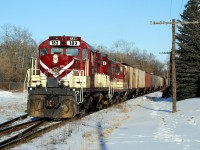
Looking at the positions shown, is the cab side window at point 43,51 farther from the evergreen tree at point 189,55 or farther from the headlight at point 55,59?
the evergreen tree at point 189,55

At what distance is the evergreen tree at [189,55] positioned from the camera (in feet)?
102

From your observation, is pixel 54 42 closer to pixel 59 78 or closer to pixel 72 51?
pixel 72 51

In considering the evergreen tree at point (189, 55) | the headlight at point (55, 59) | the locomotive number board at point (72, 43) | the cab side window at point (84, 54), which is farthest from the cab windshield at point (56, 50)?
the evergreen tree at point (189, 55)

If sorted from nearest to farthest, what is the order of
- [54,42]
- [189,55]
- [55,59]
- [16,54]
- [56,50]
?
[55,59] < [54,42] < [56,50] < [189,55] < [16,54]

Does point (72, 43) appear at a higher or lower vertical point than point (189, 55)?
lower

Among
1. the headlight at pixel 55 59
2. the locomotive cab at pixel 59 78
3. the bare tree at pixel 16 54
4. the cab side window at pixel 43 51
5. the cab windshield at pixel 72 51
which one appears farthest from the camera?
the bare tree at pixel 16 54

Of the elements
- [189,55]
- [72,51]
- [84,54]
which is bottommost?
[84,54]

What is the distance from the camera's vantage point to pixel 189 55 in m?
31.4

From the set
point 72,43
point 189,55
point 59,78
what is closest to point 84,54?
point 72,43

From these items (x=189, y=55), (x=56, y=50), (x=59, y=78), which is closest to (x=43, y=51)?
(x=56, y=50)

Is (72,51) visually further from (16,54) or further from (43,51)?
(16,54)

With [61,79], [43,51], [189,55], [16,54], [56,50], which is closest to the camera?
[61,79]

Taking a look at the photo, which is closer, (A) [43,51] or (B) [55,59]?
(B) [55,59]

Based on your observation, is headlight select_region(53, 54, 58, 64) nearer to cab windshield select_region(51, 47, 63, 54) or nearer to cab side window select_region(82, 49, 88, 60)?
cab windshield select_region(51, 47, 63, 54)
